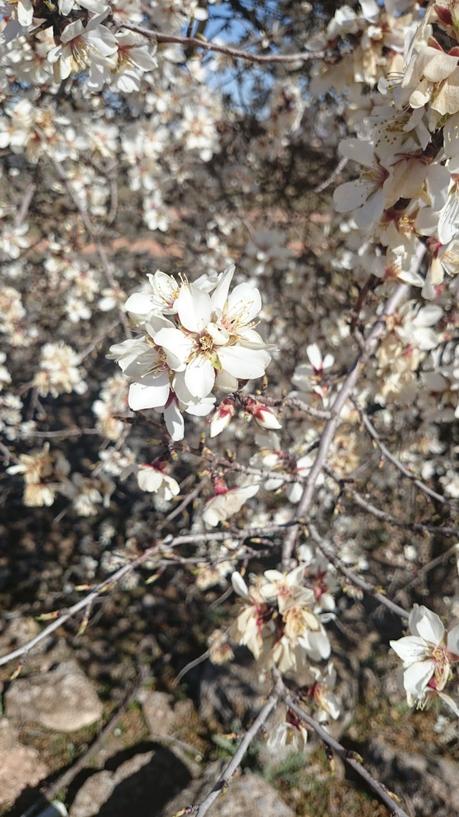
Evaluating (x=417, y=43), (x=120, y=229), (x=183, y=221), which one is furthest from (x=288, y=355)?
(x=417, y=43)

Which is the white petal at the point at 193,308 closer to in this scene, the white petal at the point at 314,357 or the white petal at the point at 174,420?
the white petal at the point at 174,420

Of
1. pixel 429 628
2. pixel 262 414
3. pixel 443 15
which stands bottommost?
pixel 429 628

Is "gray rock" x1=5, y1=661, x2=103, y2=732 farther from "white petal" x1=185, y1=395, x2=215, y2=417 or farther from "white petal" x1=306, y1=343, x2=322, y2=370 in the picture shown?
"white petal" x1=185, y1=395, x2=215, y2=417

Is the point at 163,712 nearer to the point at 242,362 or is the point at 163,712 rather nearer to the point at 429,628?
the point at 429,628

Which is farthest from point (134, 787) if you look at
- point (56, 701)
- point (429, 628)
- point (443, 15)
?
point (443, 15)

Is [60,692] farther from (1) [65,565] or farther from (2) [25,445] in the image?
(2) [25,445]

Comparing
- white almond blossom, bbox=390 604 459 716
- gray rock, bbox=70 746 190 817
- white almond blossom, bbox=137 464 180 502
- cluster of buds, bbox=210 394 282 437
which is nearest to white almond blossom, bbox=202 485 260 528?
white almond blossom, bbox=137 464 180 502

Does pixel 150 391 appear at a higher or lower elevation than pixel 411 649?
higher
